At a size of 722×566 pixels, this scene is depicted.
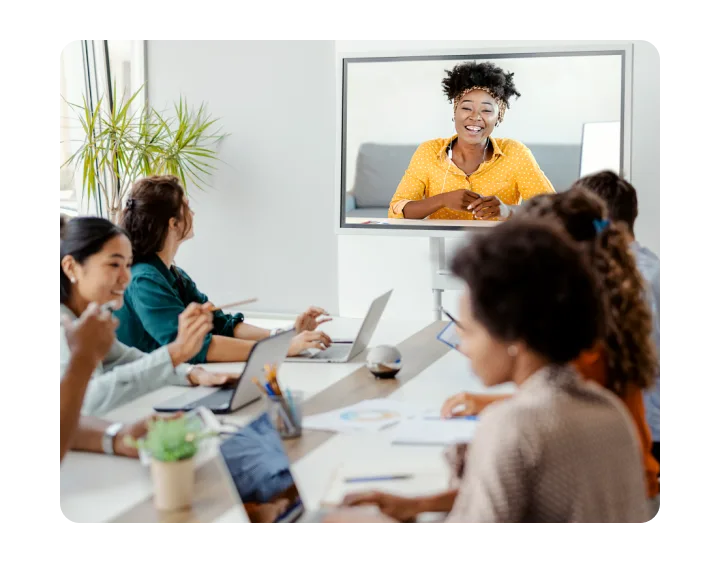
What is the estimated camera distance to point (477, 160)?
479 cm

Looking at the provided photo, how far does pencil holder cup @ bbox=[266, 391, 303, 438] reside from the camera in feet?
6.16

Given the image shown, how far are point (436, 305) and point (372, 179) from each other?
82cm

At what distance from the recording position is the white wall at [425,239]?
4.82 metres

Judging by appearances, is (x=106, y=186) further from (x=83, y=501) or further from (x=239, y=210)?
(x=83, y=501)

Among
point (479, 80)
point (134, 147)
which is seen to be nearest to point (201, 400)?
point (479, 80)

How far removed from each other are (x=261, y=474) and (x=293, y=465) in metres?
0.25

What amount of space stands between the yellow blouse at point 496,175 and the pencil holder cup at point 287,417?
3.07 m

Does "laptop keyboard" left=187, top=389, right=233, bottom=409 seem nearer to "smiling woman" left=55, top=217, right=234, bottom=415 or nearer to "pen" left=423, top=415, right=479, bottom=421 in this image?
"smiling woman" left=55, top=217, right=234, bottom=415

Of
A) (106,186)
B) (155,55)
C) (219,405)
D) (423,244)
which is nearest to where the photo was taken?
(219,405)

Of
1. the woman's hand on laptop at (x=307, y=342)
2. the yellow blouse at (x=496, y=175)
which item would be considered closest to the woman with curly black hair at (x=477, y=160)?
the yellow blouse at (x=496, y=175)

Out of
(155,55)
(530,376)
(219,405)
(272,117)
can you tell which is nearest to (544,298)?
(530,376)

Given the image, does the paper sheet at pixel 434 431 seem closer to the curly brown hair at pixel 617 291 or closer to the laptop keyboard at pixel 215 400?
the curly brown hair at pixel 617 291

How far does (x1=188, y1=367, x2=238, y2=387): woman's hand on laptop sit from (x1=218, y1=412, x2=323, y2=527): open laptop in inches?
33.2

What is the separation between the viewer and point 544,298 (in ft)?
3.83
